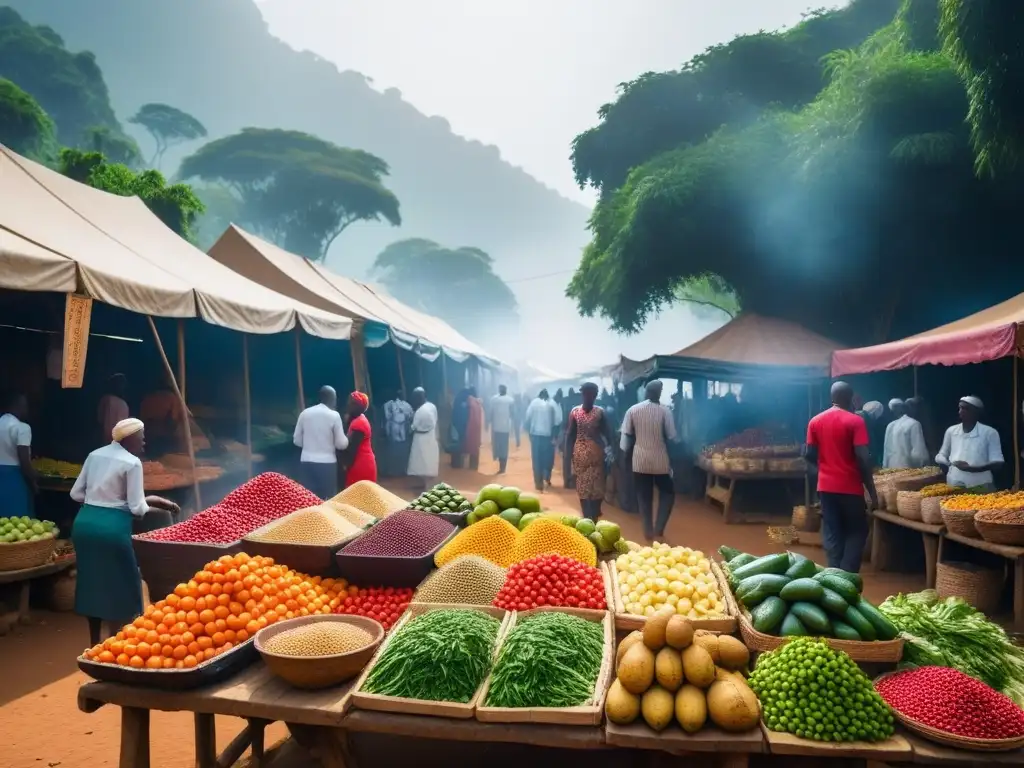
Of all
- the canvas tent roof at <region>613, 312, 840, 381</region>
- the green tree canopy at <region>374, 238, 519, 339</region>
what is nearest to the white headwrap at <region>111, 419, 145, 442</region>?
the canvas tent roof at <region>613, 312, 840, 381</region>

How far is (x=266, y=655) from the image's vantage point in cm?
274

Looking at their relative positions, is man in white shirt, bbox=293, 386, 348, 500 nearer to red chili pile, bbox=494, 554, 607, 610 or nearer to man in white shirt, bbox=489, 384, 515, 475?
red chili pile, bbox=494, 554, 607, 610

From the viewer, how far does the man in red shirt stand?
230 inches

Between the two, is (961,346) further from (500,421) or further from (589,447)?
(500,421)

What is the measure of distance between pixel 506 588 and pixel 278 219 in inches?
2085

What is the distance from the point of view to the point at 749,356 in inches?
480

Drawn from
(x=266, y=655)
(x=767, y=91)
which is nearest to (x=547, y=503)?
(x=266, y=655)

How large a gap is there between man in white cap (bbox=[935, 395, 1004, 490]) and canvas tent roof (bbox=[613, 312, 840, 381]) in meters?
4.43

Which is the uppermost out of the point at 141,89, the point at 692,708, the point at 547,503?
the point at 141,89

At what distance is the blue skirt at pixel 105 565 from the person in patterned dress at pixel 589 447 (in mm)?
4990

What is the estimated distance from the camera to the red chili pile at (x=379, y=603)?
3.48 m

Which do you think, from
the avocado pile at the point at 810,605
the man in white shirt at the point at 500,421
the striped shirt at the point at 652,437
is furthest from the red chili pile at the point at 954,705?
the man in white shirt at the point at 500,421

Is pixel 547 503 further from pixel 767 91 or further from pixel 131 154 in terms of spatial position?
pixel 131 154

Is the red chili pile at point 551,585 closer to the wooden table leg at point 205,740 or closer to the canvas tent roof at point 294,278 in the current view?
the wooden table leg at point 205,740
